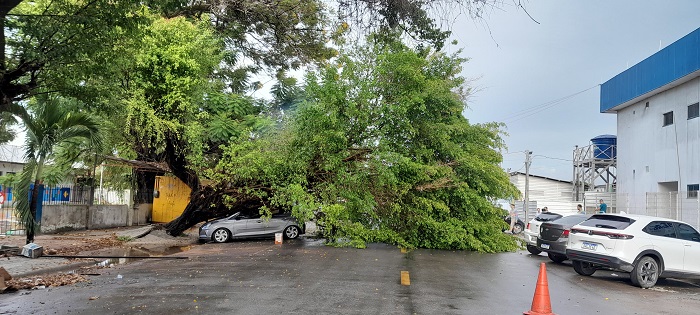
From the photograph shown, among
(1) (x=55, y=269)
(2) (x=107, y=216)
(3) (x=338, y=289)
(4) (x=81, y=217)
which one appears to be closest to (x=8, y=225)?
(4) (x=81, y=217)

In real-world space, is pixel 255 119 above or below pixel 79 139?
above

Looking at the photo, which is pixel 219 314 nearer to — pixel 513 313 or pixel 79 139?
pixel 513 313

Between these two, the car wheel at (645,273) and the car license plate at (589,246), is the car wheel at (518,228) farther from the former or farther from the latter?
the car wheel at (645,273)

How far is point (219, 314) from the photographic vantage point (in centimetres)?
703

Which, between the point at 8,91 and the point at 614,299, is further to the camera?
the point at 614,299

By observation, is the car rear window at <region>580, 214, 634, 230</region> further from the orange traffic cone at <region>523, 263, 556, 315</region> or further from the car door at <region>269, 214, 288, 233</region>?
the car door at <region>269, 214, 288, 233</region>

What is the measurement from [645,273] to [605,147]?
2675cm

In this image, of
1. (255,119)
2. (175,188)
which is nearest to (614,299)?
(255,119)

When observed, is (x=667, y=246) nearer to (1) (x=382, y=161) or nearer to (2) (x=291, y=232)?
(1) (x=382, y=161)

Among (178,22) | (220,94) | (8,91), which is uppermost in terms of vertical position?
(178,22)

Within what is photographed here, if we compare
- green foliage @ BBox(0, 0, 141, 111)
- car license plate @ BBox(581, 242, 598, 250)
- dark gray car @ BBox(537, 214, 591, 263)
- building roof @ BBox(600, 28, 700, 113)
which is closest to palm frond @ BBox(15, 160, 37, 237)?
green foliage @ BBox(0, 0, 141, 111)

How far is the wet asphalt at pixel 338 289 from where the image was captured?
7.66m

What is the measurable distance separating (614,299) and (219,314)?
6.74 m

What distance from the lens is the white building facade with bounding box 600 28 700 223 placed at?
20281 mm
